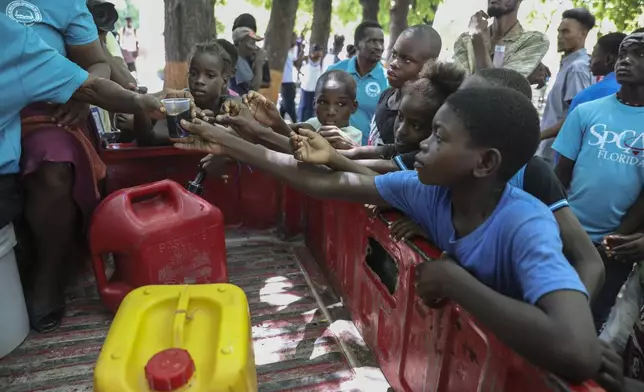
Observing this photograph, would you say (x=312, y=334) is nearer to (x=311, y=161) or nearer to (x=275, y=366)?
(x=275, y=366)

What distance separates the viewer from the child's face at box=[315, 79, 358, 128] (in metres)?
3.21

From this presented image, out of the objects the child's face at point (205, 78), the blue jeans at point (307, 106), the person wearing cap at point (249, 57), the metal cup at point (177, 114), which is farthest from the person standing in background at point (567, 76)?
the blue jeans at point (307, 106)

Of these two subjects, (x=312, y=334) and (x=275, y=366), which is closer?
(x=275, y=366)

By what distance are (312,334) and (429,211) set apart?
939 millimetres

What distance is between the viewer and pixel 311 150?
195 cm

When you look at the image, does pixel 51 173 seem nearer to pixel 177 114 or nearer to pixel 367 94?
pixel 177 114

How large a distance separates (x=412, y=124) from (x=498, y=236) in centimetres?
84

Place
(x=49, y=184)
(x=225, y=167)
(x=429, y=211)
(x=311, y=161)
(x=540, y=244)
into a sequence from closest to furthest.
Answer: (x=540, y=244) → (x=429, y=211) → (x=311, y=161) → (x=49, y=184) → (x=225, y=167)

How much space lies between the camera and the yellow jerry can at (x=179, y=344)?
1274mm

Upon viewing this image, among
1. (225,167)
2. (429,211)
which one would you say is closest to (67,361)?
(225,167)

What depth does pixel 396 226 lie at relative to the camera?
1.79 metres

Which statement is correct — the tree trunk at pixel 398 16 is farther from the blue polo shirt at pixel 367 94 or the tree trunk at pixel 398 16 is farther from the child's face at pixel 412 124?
the child's face at pixel 412 124

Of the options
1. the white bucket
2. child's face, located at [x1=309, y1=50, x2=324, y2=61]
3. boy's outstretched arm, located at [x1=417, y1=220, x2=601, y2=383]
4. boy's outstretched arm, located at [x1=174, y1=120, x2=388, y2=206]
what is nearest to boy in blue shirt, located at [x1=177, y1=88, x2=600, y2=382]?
boy's outstretched arm, located at [x1=417, y1=220, x2=601, y2=383]

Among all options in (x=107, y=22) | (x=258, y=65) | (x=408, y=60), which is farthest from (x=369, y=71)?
(x=258, y=65)
